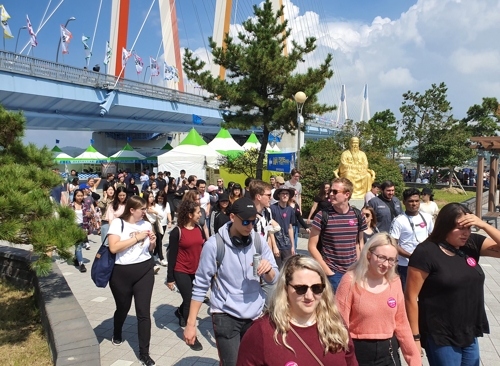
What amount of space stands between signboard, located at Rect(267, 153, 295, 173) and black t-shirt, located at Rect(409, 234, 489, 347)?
1239 centimetres

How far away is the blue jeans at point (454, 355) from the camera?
258 cm

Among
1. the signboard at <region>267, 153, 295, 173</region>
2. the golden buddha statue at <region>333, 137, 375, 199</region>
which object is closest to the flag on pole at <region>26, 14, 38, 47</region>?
the signboard at <region>267, 153, 295, 173</region>

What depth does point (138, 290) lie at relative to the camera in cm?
390

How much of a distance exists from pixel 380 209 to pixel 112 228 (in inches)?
147

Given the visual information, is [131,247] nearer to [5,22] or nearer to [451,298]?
[451,298]

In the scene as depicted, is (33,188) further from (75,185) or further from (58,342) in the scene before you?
(75,185)

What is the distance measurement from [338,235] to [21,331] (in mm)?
3631

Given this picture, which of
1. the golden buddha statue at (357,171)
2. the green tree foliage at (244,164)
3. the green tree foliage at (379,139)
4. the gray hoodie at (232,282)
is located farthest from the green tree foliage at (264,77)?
the gray hoodie at (232,282)

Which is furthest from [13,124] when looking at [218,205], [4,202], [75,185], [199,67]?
[199,67]

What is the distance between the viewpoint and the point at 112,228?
393cm

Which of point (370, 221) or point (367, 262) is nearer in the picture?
point (367, 262)

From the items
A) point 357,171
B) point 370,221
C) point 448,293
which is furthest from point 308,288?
point 357,171

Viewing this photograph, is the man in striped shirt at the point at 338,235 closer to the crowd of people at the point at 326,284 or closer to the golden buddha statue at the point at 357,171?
the crowd of people at the point at 326,284

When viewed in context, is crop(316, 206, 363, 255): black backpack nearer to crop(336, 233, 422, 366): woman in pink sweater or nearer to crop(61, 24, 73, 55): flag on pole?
crop(336, 233, 422, 366): woman in pink sweater
